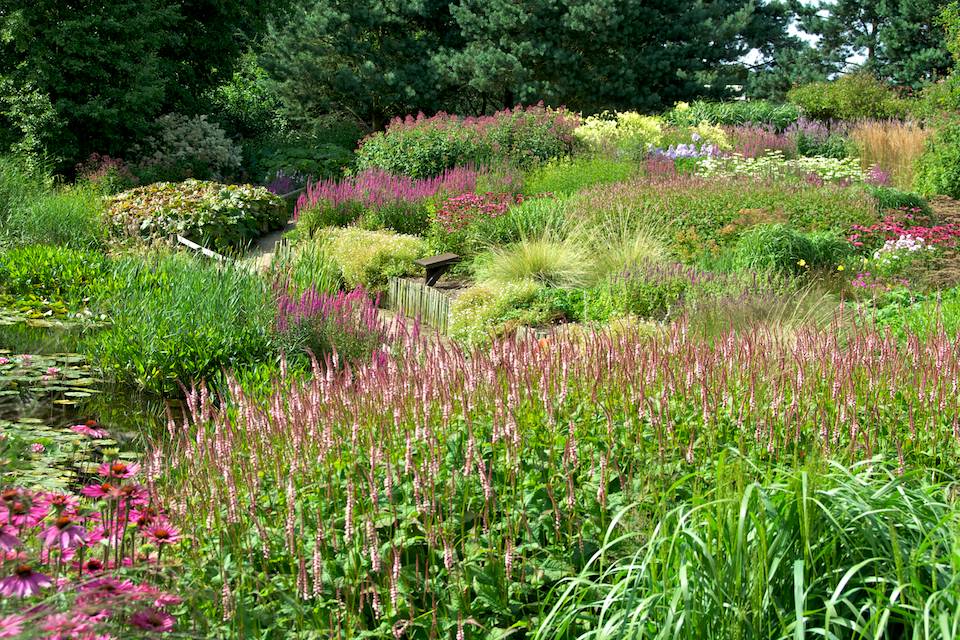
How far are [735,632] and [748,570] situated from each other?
0.70 ft

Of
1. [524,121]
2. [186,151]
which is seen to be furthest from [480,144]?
[186,151]

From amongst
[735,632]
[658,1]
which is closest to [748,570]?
[735,632]

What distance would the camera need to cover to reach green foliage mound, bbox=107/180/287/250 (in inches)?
460

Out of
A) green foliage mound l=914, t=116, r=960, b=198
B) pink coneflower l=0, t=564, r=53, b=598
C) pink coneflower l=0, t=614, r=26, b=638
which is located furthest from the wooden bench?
green foliage mound l=914, t=116, r=960, b=198

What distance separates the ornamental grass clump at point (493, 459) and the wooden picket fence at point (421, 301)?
13.7 ft

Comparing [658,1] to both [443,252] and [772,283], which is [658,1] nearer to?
[443,252]

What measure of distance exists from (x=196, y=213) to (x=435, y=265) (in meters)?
4.27

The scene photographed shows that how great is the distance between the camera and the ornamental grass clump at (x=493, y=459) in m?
2.50

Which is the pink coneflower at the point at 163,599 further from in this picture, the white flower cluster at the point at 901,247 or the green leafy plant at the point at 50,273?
the white flower cluster at the point at 901,247

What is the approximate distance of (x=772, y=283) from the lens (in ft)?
24.5

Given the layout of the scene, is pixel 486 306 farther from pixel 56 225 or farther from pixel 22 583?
pixel 22 583

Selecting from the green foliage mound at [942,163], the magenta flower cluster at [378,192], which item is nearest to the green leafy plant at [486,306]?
the magenta flower cluster at [378,192]

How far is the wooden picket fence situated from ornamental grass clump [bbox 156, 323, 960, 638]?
165 inches

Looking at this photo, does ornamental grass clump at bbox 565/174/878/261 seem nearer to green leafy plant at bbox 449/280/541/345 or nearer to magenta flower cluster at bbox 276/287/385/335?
green leafy plant at bbox 449/280/541/345
